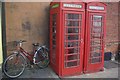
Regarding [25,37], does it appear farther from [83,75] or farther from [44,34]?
[83,75]

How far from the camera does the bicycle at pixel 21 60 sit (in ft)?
16.6

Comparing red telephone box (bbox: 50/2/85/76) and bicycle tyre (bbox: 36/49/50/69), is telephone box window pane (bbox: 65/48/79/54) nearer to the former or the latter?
red telephone box (bbox: 50/2/85/76)

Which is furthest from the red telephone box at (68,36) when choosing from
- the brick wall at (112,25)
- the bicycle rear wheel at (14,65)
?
the brick wall at (112,25)

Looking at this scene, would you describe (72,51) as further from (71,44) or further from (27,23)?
(27,23)

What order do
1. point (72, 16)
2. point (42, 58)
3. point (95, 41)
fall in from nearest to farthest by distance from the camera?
point (72, 16) < point (95, 41) < point (42, 58)

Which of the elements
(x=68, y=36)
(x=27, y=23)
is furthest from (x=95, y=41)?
(x=27, y=23)

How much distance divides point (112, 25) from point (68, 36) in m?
2.97

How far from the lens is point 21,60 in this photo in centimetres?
527

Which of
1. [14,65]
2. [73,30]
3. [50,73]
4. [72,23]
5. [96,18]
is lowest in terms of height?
[50,73]

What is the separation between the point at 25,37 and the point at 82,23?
2079mm

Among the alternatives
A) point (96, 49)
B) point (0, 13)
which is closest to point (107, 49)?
point (96, 49)

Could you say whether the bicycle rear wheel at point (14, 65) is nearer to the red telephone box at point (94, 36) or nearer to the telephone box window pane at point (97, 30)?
the red telephone box at point (94, 36)

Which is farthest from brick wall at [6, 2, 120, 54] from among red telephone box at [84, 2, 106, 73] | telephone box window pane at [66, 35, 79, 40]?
red telephone box at [84, 2, 106, 73]

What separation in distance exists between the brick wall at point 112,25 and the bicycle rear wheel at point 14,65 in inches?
153
